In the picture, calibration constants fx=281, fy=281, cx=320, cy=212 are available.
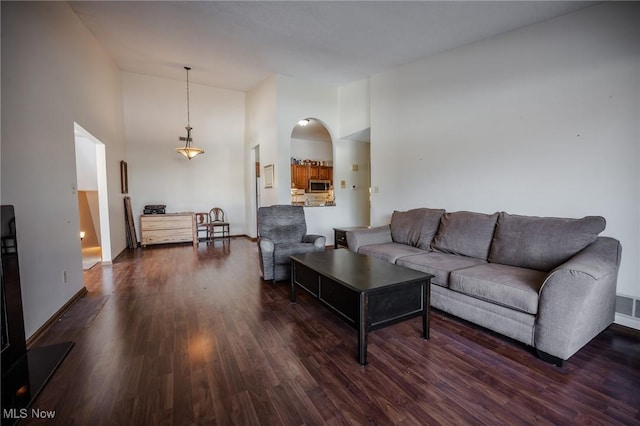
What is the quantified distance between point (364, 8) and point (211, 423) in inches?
147

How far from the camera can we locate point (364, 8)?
299 centimetres

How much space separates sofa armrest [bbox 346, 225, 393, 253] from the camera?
11.8 feet

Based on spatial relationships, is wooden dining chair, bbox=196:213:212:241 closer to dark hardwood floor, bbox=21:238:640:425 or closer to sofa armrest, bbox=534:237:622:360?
dark hardwood floor, bbox=21:238:640:425

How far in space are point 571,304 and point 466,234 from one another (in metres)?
1.29

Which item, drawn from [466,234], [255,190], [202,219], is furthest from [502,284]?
[202,219]

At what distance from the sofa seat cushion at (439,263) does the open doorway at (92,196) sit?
4133 millimetres

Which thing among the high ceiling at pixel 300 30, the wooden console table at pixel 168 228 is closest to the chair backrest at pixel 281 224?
the high ceiling at pixel 300 30

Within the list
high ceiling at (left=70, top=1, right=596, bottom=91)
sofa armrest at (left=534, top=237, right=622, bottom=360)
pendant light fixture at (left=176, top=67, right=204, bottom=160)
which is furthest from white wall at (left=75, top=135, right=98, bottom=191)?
Answer: sofa armrest at (left=534, top=237, right=622, bottom=360)

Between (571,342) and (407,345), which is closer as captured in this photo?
(571,342)

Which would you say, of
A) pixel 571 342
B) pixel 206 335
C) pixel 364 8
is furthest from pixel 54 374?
pixel 364 8

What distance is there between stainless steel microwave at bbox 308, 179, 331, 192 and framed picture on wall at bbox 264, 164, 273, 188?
268cm

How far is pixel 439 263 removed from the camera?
8.87 ft

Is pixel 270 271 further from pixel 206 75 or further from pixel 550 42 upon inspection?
pixel 206 75

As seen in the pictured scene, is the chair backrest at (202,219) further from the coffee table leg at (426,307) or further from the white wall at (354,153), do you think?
the coffee table leg at (426,307)
